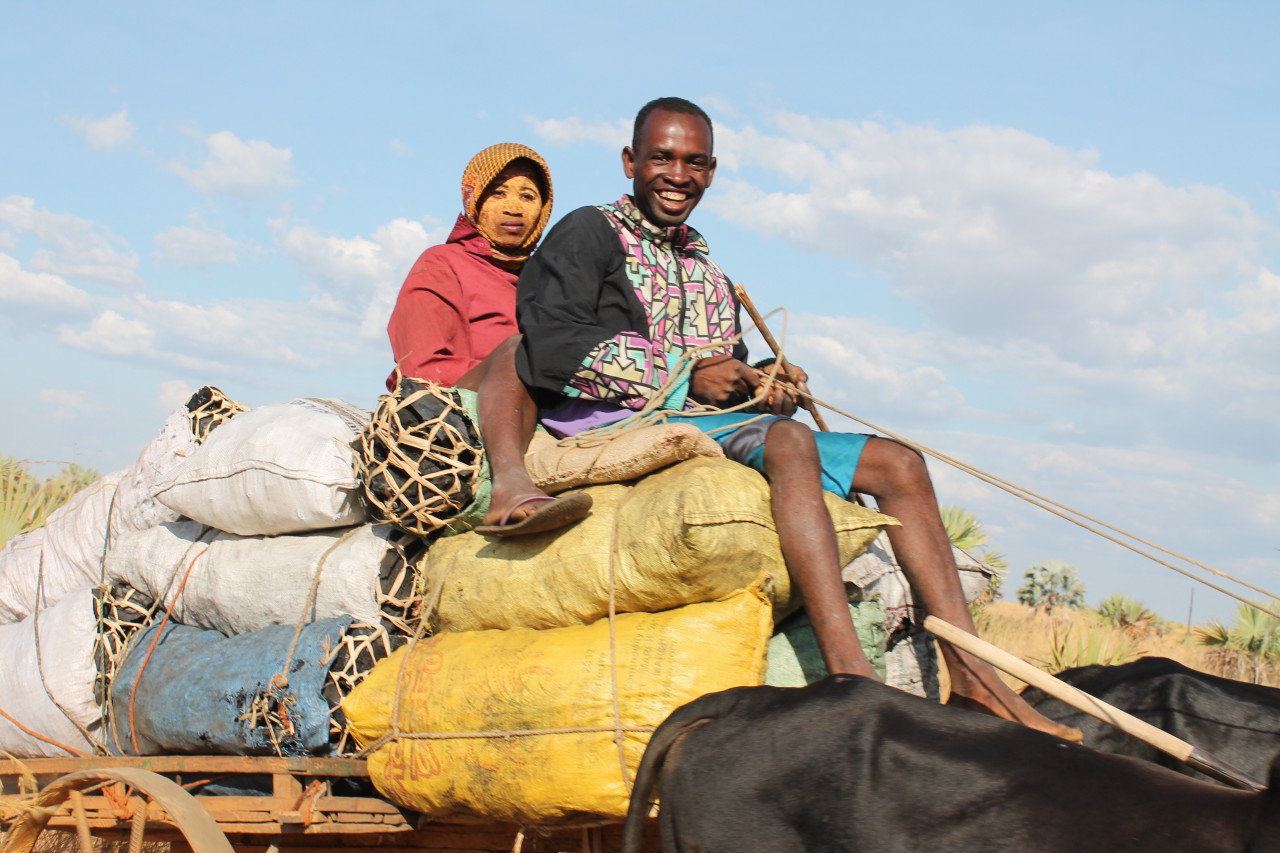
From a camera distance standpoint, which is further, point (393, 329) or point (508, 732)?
point (393, 329)

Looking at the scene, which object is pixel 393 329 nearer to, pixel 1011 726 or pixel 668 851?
pixel 668 851

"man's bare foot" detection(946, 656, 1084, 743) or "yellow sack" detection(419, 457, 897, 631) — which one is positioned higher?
"yellow sack" detection(419, 457, 897, 631)

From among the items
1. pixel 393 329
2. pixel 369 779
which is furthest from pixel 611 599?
pixel 393 329

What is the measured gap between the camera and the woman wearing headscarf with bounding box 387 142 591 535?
115 inches

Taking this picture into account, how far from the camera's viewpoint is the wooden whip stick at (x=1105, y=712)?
1932 millimetres

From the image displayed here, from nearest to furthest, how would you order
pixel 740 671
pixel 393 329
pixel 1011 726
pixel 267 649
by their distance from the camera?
pixel 1011 726
pixel 740 671
pixel 267 649
pixel 393 329

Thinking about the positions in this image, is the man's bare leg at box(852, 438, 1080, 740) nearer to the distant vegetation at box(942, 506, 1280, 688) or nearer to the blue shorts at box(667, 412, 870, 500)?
the blue shorts at box(667, 412, 870, 500)

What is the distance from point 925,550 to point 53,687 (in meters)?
3.10

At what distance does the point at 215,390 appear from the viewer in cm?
443

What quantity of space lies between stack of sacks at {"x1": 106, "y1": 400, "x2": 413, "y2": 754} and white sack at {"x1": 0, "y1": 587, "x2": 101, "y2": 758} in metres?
0.24

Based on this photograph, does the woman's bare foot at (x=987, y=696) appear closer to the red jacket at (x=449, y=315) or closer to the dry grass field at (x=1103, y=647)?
the red jacket at (x=449, y=315)

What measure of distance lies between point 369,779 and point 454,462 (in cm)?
101

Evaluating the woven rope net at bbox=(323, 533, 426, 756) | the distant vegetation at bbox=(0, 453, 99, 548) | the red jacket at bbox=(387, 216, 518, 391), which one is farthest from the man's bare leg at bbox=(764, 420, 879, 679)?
the distant vegetation at bbox=(0, 453, 99, 548)

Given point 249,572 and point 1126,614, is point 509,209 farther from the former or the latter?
point 1126,614
